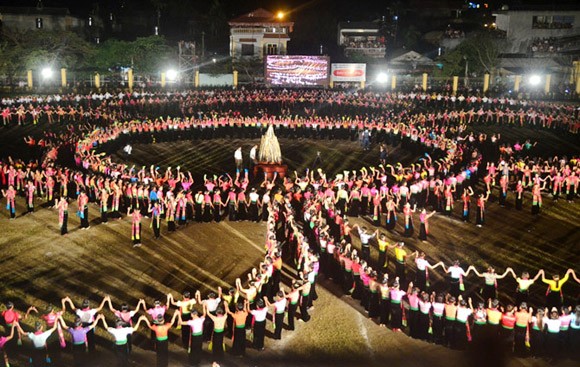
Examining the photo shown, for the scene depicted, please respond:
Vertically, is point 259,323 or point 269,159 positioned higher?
point 269,159

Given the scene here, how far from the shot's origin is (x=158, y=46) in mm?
48406

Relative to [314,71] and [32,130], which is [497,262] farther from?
[314,71]

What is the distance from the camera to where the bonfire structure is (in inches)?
885

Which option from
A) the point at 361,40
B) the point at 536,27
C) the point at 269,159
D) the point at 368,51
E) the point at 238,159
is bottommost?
the point at 238,159

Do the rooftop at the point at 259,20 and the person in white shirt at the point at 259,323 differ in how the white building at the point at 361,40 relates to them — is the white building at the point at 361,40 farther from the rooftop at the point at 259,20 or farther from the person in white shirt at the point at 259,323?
the person in white shirt at the point at 259,323

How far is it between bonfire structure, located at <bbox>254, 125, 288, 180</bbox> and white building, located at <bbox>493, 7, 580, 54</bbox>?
34998mm

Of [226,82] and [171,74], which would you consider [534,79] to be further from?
[171,74]

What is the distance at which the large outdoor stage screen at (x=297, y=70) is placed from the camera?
41.4m

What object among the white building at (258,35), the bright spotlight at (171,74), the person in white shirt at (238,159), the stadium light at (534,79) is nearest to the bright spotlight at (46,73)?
the bright spotlight at (171,74)

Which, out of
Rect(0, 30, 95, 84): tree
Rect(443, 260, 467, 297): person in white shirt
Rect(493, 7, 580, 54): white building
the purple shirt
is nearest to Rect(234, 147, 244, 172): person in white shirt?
Rect(443, 260, 467, 297): person in white shirt

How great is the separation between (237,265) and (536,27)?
46760mm

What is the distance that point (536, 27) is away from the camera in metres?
52.1

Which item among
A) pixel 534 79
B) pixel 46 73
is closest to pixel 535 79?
pixel 534 79

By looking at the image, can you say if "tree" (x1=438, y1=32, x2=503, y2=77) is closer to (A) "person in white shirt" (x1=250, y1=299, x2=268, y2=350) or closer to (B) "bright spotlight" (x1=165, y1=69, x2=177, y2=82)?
(B) "bright spotlight" (x1=165, y1=69, x2=177, y2=82)
